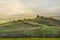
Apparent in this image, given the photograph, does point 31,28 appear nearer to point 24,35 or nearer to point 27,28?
point 27,28

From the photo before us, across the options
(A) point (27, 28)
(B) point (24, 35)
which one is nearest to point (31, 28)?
(A) point (27, 28)

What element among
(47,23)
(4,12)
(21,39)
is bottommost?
(21,39)

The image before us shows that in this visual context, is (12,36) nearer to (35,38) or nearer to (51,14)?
(35,38)

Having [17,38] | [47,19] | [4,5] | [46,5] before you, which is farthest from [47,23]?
[4,5]

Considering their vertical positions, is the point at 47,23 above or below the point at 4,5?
below

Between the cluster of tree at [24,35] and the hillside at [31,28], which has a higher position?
the hillside at [31,28]

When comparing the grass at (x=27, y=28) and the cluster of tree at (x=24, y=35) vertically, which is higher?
the grass at (x=27, y=28)

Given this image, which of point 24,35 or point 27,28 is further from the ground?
point 27,28
